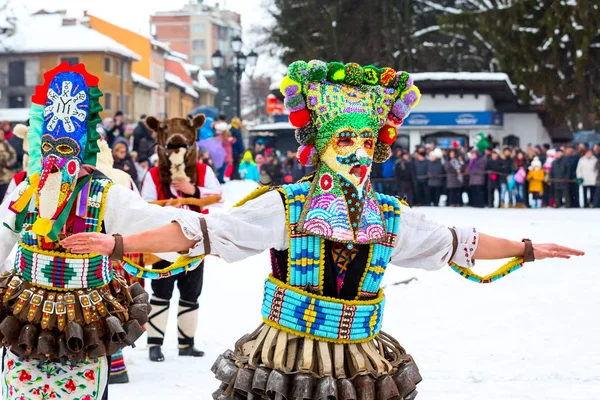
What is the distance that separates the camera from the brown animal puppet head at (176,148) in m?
8.95

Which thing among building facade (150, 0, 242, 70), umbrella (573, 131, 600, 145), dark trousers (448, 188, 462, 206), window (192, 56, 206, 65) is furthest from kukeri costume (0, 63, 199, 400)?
window (192, 56, 206, 65)

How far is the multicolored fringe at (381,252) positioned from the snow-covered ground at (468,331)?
3.13 m

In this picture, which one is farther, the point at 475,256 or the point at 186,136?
the point at 186,136

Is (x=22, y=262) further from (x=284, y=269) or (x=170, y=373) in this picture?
(x=170, y=373)

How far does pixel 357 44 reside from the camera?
135 ft

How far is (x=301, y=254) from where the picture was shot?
15.1 ft

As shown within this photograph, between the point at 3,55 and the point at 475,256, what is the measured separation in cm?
7060

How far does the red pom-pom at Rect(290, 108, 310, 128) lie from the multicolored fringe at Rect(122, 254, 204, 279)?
2.39 ft

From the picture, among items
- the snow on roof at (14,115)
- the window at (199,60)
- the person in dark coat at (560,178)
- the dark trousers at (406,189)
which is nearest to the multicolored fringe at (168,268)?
the person in dark coat at (560,178)

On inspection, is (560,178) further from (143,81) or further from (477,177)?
(143,81)

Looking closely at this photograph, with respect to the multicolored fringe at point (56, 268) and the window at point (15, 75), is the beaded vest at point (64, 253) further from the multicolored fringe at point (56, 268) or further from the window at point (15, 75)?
the window at point (15, 75)

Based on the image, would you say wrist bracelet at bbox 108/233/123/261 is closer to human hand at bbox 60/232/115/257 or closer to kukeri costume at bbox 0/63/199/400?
human hand at bbox 60/232/115/257

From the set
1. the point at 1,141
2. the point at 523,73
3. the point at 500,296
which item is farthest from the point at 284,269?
the point at 523,73

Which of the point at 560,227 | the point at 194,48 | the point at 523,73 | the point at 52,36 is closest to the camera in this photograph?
the point at 560,227
